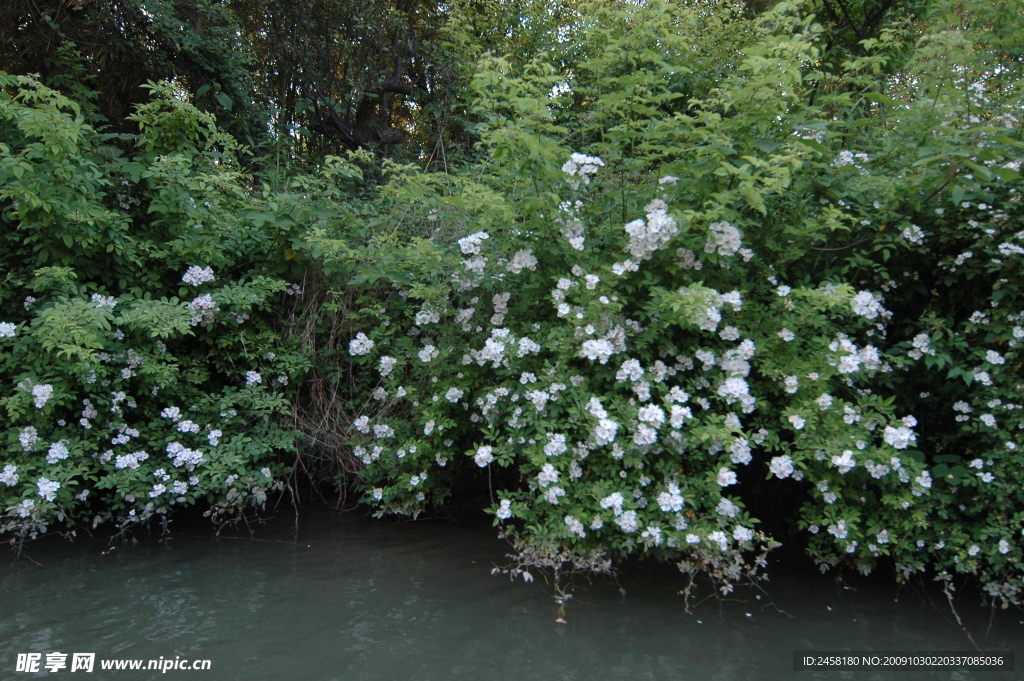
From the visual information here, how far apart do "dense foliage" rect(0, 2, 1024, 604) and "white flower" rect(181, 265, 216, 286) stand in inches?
0.6

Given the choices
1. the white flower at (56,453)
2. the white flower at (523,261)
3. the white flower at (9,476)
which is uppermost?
the white flower at (523,261)

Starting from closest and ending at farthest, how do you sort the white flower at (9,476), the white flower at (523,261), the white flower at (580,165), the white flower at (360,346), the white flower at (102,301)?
1. the white flower at (580,165)
2. the white flower at (523,261)
3. the white flower at (9,476)
4. the white flower at (102,301)
5. the white flower at (360,346)

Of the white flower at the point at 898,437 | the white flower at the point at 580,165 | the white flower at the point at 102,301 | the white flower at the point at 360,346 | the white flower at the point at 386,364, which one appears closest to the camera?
the white flower at the point at 898,437

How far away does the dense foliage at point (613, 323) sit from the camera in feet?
12.1

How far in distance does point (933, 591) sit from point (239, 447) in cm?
439

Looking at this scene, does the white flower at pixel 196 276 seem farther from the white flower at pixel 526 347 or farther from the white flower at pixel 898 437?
the white flower at pixel 898 437

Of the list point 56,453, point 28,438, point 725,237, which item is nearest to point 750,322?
point 725,237

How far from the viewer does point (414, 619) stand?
3742 millimetres

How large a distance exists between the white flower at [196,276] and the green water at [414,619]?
1757 mm

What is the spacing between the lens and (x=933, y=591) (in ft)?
13.6

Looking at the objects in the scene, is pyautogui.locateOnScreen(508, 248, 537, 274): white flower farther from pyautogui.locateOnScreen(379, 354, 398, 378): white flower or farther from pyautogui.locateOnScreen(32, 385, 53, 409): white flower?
pyautogui.locateOnScreen(32, 385, 53, 409): white flower

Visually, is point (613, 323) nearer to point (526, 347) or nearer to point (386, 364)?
point (526, 347)

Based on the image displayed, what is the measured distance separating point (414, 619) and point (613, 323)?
6.24 ft

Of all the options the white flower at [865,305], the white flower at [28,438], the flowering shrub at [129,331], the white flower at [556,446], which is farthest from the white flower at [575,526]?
the white flower at [28,438]
